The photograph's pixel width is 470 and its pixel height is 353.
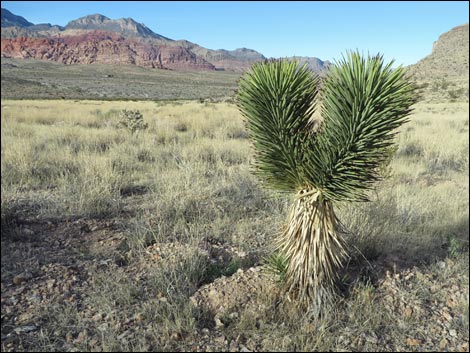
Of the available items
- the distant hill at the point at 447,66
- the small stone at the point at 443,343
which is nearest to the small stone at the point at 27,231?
the small stone at the point at 443,343

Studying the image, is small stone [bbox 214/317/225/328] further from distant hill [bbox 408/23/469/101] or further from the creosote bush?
distant hill [bbox 408/23/469/101]

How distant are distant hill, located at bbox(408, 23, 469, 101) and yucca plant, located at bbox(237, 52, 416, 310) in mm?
42179

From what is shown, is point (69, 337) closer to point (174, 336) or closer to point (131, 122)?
point (174, 336)

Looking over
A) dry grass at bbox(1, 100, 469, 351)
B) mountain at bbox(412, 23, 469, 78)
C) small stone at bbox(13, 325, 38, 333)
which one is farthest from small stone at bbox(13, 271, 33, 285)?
mountain at bbox(412, 23, 469, 78)

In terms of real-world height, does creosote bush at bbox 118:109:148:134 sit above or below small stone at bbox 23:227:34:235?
above

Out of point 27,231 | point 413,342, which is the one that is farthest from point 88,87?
point 413,342

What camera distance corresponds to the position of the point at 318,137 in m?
2.26

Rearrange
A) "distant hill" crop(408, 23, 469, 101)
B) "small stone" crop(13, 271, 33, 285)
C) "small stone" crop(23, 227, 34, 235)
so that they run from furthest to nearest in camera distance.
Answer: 1. "distant hill" crop(408, 23, 469, 101)
2. "small stone" crop(23, 227, 34, 235)
3. "small stone" crop(13, 271, 33, 285)

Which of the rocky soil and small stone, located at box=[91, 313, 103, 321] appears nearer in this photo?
the rocky soil

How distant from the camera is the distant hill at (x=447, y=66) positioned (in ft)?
144

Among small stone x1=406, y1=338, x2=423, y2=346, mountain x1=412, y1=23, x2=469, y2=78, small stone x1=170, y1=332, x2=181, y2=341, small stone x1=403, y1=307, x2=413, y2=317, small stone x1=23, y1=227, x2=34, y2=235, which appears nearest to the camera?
small stone x1=170, y1=332, x2=181, y2=341

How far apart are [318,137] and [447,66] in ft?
225

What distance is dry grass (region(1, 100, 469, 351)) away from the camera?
8.07ft

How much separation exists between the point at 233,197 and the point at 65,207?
2278 mm
